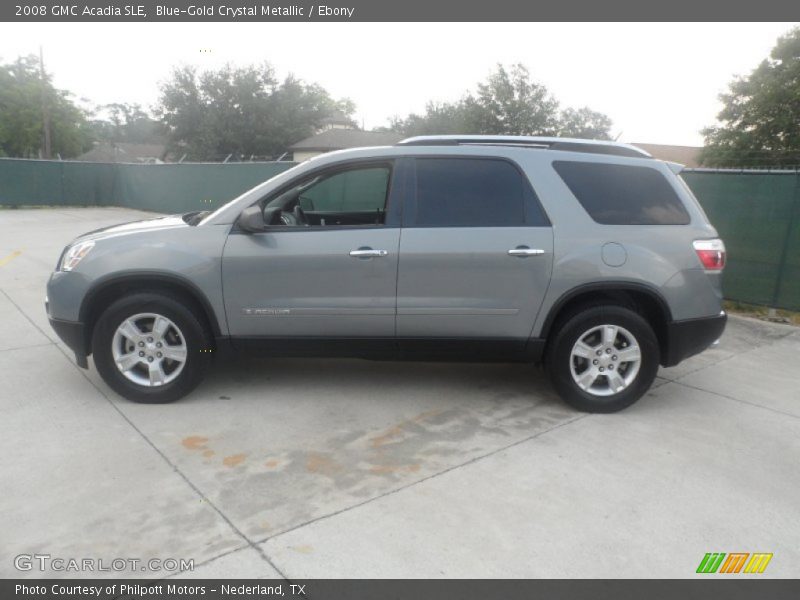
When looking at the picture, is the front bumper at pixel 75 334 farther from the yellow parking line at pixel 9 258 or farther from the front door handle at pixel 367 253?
the yellow parking line at pixel 9 258

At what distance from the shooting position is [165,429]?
423 cm

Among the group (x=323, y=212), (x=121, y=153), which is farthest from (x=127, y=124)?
(x=323, y=212)

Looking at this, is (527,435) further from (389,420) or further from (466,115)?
(466,115)

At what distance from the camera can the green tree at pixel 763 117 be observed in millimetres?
31734

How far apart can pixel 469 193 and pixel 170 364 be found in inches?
95.7

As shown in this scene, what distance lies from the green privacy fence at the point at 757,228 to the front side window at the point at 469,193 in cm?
421

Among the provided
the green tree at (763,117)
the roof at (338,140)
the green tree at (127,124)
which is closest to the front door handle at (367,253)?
the green tree at (763,117)

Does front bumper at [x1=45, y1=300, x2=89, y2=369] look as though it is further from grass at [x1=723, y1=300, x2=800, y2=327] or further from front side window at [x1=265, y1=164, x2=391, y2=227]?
grass at [x1=723, y1=300, x2=800, y2=327]

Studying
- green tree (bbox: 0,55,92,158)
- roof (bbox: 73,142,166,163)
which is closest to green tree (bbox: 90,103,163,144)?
roof (bbox: 73,142,166,163)

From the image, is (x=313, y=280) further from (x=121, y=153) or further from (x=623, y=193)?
(x=121, y=153)

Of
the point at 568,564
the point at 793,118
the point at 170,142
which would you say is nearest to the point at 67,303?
the point at 568,564

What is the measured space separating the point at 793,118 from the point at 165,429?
117 ft

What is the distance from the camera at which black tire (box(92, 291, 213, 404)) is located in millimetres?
4504

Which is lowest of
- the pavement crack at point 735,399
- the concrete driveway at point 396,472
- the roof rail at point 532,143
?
the concrete driveway at point 396,472
